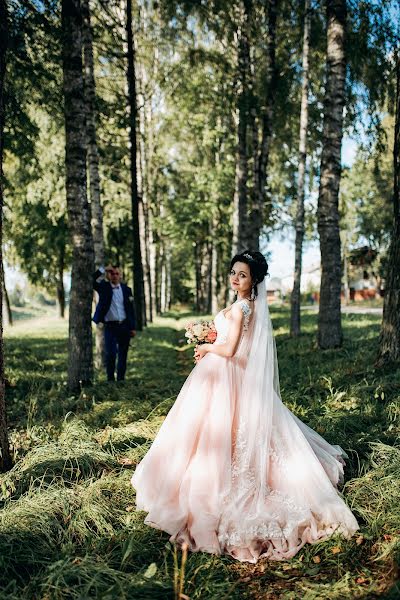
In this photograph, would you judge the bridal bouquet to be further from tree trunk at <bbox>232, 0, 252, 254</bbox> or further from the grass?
tree trunk at <bbox>232, 0, 252, 254</bbox>

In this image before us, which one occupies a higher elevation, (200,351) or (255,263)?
(255,263)

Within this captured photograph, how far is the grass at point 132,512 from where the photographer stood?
312 cm

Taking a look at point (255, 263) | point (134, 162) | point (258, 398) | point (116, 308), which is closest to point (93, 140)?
point (116, 308)

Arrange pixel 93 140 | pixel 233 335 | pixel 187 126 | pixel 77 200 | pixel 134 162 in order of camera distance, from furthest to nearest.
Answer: pixel 187 126 < pixel 134 162 < pixel 93 140 < pixel 77 200 < pixel 233 335

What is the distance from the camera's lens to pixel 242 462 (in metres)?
4.21

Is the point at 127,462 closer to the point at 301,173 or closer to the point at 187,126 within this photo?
the point at 301,173

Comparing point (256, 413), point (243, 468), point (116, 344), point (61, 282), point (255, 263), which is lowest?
point (243, 468)

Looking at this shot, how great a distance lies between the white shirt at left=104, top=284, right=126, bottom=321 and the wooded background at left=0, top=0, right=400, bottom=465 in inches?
42.9

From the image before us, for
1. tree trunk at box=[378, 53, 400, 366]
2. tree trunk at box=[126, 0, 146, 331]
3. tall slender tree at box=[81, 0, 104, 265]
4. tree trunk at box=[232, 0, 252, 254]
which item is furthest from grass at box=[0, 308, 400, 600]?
tree trunk at box=[126, 0, 146, 331]

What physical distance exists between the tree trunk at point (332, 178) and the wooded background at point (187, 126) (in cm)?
3

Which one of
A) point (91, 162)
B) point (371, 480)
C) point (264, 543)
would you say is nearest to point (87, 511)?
point (264, 543)

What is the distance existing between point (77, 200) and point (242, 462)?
211 inches

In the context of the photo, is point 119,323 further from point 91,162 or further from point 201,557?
point 201,557

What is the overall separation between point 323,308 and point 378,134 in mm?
4584
